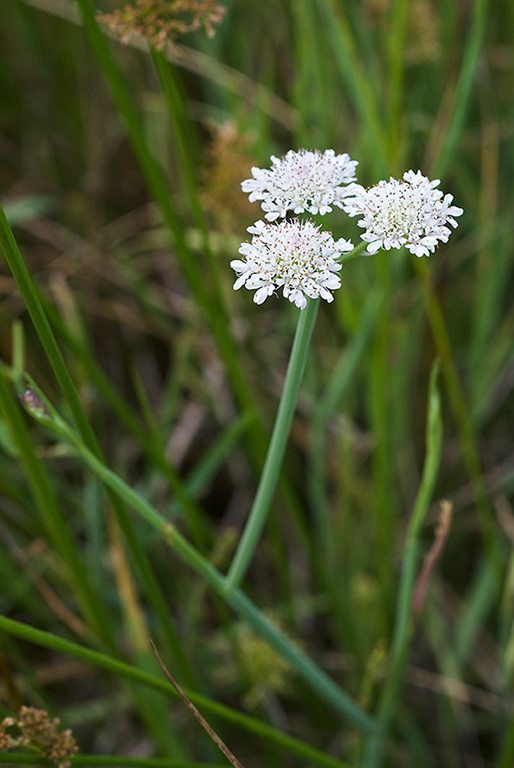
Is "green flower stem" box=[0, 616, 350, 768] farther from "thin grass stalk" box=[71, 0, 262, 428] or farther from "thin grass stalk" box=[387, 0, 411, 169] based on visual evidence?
"thin grass stalk" box=[387, 0, 411, 169]

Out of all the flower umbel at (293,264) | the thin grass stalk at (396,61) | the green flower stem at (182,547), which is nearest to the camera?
the flower umbel at (293,264)

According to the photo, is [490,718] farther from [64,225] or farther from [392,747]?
[64,225]

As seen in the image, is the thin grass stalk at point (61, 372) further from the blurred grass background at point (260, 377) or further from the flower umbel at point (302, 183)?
the flower umbel at point (302, 183)

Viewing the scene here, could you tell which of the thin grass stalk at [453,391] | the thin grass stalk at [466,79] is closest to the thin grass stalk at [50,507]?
the thin grass stalk at [453,391]

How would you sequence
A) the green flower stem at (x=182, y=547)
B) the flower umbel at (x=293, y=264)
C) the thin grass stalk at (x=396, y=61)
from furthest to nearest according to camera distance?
the thin grass stalk at (x=396, y=61)
the green flower stem at (x=182, y=547)
the flower umbel at (x=293, y=264)

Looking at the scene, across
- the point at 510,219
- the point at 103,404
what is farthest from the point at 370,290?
the point at 103,404
